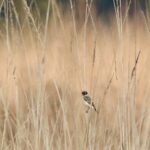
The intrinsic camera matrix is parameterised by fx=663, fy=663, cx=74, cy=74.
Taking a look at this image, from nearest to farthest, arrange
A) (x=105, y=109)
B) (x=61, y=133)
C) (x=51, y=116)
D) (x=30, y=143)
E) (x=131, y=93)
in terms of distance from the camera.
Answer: (x=131, y=93) < (x=30, y=143) < (x=61, y=133) < (x=105, y=109) < (x=51, y=116)

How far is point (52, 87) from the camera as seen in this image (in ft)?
12.1

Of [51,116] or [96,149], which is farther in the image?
[51,116]

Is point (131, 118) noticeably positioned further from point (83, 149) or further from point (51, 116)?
point (51, 116)

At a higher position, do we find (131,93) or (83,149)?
(131,93)

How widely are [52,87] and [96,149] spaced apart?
5.20ft

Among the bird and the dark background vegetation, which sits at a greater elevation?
the dark background vegetation

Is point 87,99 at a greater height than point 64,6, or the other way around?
point 64,6

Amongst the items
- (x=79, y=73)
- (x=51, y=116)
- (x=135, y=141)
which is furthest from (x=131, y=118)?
(x=51, y=116)

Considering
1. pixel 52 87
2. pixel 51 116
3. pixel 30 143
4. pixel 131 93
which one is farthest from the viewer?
pixel 52 87

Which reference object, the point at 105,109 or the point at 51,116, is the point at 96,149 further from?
the point at 51,116

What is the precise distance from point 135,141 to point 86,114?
173mm

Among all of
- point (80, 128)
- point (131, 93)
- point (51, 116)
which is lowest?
point (51, 116)

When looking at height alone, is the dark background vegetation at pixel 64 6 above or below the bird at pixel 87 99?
above

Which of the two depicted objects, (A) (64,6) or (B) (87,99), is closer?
(B) (87,99)
